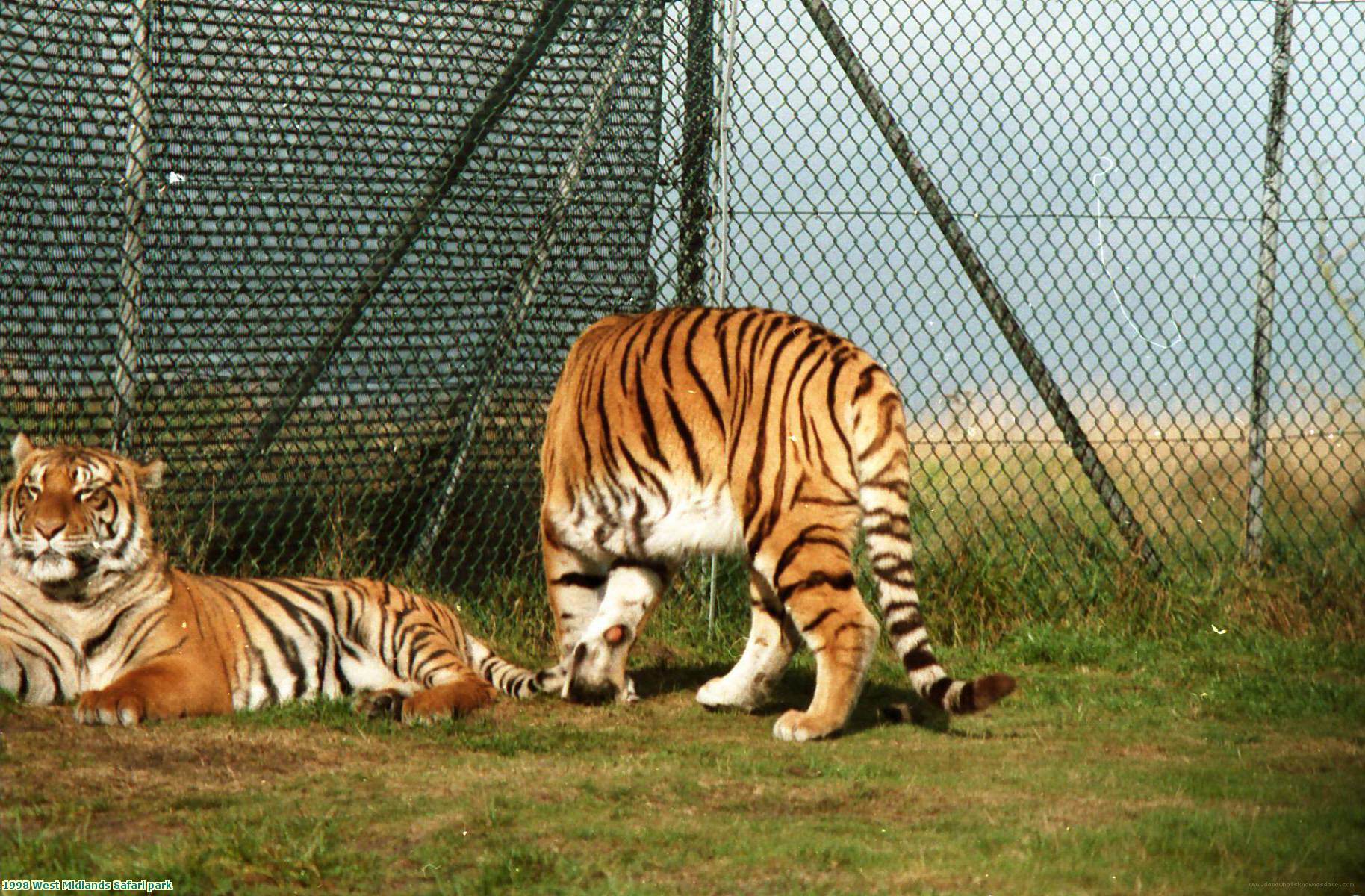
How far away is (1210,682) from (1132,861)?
2.58 metres

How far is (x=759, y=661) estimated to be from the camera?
5.33 meters

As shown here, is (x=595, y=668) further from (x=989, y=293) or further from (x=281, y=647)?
(x=989, y=293)

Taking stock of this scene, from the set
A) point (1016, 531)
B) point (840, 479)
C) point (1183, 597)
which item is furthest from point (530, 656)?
point (1183, 597)

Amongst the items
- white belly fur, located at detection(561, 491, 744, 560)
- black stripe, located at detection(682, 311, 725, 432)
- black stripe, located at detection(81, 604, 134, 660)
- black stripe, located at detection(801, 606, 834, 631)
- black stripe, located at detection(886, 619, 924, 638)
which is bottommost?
black stripe, located at detection(886, 619, 924, 638)

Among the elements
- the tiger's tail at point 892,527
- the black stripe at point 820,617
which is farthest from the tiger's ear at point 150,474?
the tiger's tail at point 892,527

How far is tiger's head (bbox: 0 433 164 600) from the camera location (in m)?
4.61

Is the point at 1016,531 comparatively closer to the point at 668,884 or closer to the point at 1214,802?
the point at 1214,802

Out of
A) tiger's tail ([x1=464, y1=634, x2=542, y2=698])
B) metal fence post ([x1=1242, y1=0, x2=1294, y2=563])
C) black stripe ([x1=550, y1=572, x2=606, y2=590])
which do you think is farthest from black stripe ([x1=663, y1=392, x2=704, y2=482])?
metal fence post ([x1=1242, y1=0, x2=1294, y2=563])

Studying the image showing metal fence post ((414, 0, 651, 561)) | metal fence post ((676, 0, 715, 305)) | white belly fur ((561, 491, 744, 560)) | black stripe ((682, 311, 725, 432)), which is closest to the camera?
white belly fur ((561, 491, 744, 560))

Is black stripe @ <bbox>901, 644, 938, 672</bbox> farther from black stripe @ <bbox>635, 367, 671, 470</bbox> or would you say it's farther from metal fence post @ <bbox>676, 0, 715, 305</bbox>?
metal fence post @ <bbox>676, 0, 715, 305</bbox>

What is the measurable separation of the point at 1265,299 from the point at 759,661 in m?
3.19

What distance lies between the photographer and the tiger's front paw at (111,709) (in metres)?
4.50

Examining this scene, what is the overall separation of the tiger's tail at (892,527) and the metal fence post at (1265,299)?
2626 mm

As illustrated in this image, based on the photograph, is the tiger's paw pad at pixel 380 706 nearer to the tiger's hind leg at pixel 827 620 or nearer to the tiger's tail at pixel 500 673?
the tiger's tail at pixel 500 673
